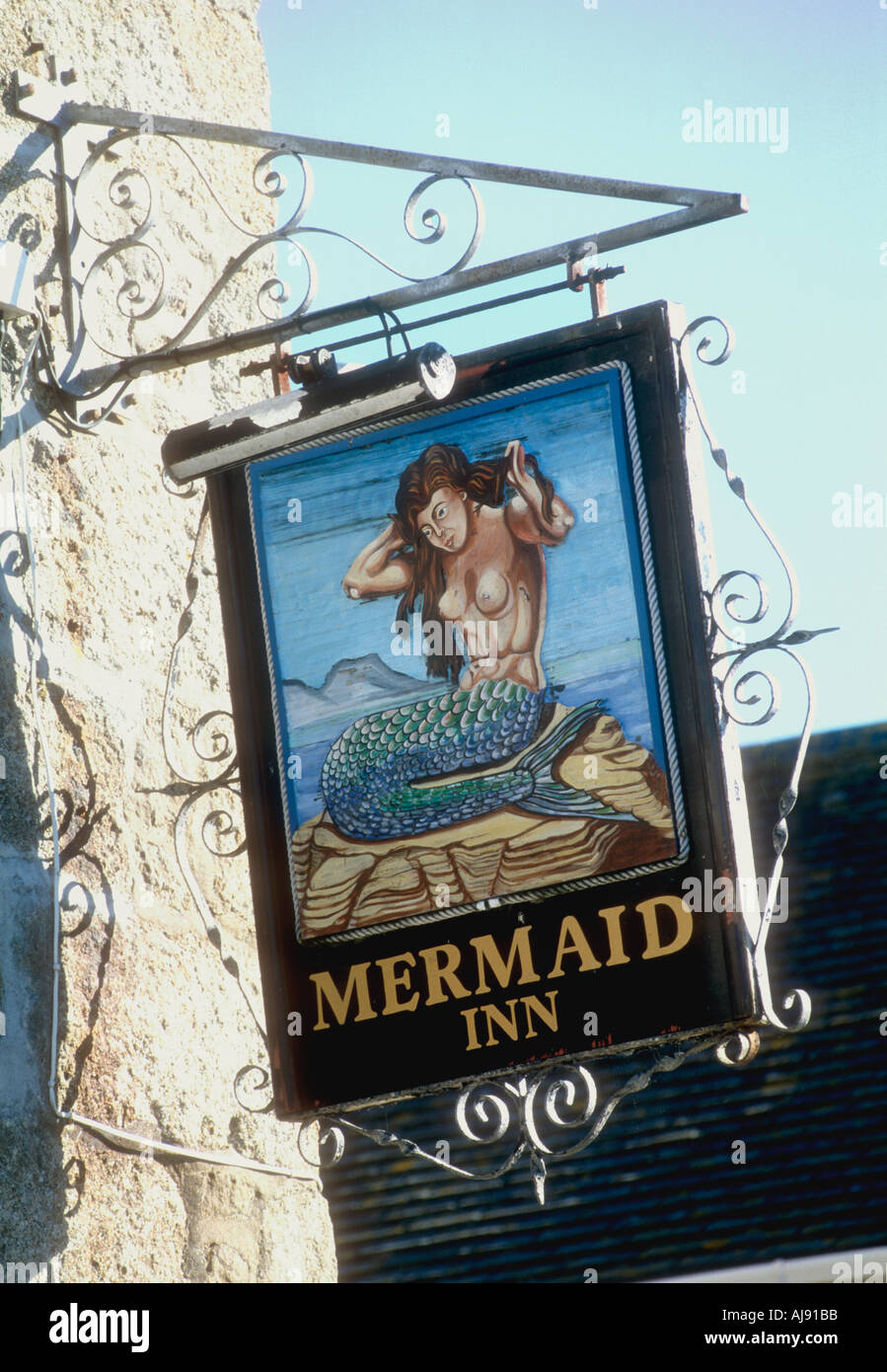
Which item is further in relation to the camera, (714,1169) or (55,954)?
(714,1169)

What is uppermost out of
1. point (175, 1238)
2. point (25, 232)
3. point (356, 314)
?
point (25, 232)

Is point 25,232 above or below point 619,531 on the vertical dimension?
above

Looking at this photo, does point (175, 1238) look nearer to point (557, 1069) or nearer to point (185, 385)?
point (557, 1069)

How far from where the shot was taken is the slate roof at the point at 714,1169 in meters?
8.01

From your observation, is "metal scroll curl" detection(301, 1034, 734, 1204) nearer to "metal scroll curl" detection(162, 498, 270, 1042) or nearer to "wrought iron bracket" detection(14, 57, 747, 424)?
"metal scroll curl" detection(162, 498, 270, 1042)

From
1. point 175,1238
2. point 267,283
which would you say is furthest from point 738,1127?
point 267,283

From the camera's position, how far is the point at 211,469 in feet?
12.3

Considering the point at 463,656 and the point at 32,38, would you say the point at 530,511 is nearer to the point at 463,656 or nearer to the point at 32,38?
the point at 463,656

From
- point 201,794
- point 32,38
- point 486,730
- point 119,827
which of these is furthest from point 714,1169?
point 32,38

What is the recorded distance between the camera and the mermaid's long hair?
359 centimetres

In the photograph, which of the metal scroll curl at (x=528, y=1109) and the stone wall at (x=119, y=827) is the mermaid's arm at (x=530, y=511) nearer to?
the stone wall at (x=119, y=827)

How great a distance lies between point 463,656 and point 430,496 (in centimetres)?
32

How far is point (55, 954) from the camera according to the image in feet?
12.1
